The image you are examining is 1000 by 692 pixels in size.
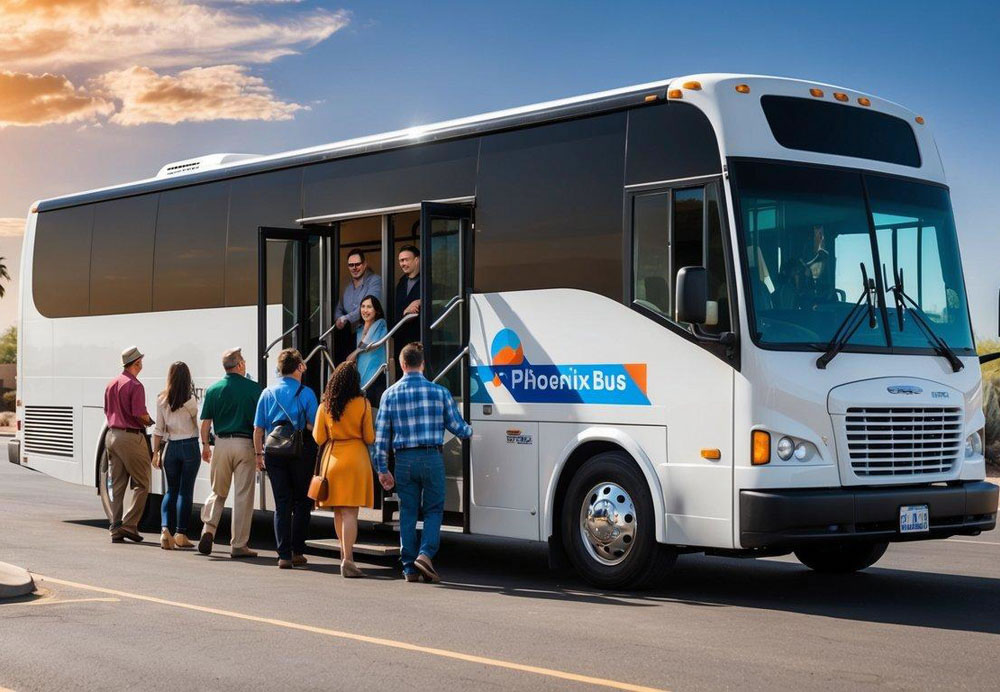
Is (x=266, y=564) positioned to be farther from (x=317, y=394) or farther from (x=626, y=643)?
(x=626, y=643)

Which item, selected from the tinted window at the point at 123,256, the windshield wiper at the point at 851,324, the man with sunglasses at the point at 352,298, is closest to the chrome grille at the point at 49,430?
the tinted window at the point at 123,256

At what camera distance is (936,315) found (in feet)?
35.1

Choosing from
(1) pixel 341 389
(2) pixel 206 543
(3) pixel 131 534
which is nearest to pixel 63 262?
(3) pixel 131 534

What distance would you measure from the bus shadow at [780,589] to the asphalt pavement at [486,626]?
0.09 ft

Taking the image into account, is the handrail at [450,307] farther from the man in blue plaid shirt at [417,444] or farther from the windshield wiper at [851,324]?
the windshield wiper at [851,324]

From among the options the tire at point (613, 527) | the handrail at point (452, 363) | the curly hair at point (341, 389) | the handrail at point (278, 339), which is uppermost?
the handrail at point (278, 339)

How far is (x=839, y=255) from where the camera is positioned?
10.2 metres

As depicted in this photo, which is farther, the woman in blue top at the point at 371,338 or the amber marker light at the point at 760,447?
the woman in blue top at the point at 371,338

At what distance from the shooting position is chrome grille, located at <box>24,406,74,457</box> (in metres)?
17.2

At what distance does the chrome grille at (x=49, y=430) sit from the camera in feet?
56.5

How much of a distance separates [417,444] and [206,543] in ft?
10.9

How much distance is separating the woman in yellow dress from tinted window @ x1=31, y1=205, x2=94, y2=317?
656 cm

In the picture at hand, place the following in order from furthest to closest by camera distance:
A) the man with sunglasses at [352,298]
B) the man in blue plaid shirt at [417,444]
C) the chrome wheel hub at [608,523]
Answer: the man with sunglasses at [352,298]
the man in blue plaid shirt at [417,444]
the chrome wheel hub at [608,523]

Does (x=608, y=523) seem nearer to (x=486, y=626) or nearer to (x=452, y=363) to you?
(x=486, y=626)
